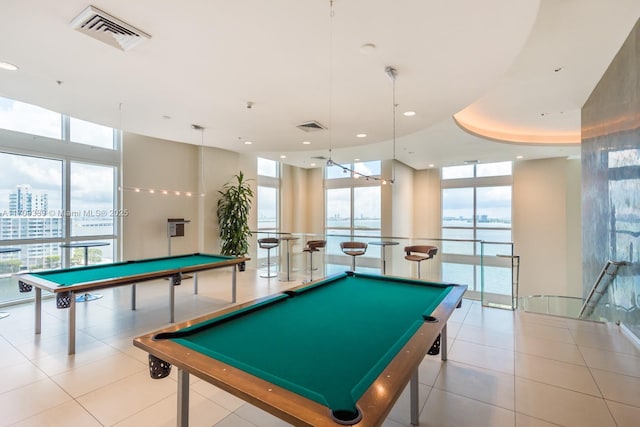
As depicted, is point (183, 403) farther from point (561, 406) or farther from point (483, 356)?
point (483, 356)

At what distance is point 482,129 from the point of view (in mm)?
6594

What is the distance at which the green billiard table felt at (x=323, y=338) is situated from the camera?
1262 millimetres

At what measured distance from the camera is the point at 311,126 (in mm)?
4871

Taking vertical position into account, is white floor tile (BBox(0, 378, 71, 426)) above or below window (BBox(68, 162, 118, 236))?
below

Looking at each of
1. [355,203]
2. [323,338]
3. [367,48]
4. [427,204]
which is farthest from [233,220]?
[427,204]

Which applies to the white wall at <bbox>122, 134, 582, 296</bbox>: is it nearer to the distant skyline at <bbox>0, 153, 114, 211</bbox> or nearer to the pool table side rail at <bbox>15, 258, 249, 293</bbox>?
the distant skyline at <bbox>0, 153, 114, 211</bbox>

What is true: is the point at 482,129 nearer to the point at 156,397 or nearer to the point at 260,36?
the point at 260,36

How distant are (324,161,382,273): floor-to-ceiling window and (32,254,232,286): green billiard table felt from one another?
5.38m

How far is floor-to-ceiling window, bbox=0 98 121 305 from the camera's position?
4.67 metres

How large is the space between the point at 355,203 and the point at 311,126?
5.70m

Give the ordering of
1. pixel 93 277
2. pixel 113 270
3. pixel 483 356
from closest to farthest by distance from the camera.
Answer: pixel 483 356
pixel 93 277
pixel 113 270

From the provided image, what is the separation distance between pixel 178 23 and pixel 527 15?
264 cm

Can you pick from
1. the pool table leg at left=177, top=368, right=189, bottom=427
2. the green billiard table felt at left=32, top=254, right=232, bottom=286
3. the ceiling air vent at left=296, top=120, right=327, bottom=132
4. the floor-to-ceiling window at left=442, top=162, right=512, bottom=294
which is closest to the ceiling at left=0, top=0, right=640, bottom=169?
the ceiling air vent at left=296, top=120, right=327, bottom=132

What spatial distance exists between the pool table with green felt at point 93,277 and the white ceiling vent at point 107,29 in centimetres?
234
